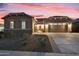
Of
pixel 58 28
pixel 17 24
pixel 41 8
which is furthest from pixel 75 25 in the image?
pixel 17 24

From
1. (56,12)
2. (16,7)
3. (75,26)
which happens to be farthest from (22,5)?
(75,26)

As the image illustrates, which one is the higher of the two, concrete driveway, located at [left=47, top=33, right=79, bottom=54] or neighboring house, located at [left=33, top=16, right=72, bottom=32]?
neighboring house, located at [left=33, top=16, right=72, bottom=32]

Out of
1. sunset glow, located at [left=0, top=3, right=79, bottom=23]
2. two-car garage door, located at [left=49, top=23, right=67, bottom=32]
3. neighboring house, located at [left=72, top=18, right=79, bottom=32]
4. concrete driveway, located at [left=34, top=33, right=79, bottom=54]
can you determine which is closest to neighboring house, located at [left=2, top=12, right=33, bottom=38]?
sunset glow, located at [left=0, top=3, right=79, bottom=23]

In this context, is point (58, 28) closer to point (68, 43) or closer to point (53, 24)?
point (53, 24)

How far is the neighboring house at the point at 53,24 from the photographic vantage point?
18.8 ft

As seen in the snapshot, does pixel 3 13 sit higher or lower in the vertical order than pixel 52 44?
higher

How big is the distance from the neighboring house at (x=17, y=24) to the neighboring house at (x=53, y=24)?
0.13 meters

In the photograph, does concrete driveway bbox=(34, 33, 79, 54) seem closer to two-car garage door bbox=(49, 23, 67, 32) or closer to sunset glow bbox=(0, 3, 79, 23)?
two-car garage door bbox=(49, 23, 67, 32)

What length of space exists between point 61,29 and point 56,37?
15cm

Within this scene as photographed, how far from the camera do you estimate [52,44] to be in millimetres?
5711

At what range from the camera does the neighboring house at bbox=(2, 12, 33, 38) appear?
573 centimetres

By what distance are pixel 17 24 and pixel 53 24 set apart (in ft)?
1.86

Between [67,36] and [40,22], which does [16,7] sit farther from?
[67,36]

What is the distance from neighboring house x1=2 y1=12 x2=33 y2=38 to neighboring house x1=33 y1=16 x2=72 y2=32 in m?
0.13
